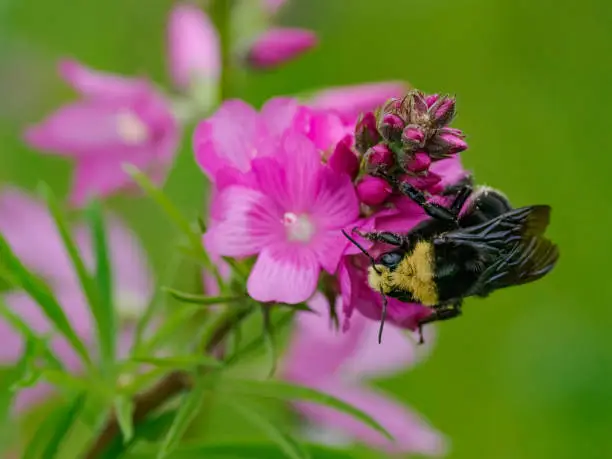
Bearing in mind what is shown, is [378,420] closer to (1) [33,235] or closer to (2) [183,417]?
(2) [183,417]

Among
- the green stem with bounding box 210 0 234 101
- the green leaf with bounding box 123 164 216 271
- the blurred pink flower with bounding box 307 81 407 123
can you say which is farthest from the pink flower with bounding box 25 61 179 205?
the green leaf with bounding box 123 164 216 271

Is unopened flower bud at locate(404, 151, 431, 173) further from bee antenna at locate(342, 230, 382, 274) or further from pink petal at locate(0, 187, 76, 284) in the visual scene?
pink petal at locate(0, 187, 76, 284)

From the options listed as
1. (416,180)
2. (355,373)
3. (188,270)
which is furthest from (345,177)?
(355,373)

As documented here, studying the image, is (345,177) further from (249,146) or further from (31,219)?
(31,219)

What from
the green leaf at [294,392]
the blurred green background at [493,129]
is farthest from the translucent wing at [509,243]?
the blurred green background at [493,129]

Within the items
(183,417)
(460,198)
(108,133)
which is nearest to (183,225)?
(183,417)

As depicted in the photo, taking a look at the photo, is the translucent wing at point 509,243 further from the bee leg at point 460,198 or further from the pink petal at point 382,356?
the pink petal at point 382,356
